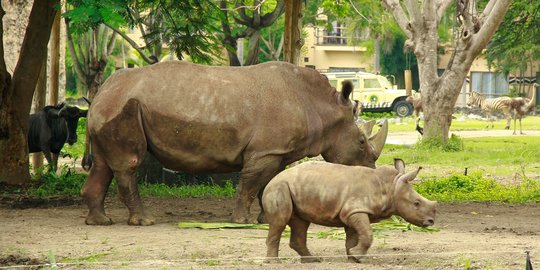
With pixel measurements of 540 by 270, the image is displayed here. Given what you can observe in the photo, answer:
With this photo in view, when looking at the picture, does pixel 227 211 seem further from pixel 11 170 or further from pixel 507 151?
pixel 507 151

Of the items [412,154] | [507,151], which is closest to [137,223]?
[412,154]

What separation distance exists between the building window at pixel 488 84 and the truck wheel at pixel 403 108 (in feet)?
57.3

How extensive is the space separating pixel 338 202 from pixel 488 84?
5929cm

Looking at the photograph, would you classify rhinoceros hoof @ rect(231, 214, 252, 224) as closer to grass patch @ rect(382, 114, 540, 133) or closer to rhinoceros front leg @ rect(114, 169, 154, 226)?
rhinoceros front leg @ rect(114, 169, 154, 226)

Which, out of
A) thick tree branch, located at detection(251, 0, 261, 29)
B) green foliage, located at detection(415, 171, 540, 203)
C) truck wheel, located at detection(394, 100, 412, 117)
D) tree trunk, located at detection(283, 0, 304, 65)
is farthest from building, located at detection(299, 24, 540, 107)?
green foliage, located at detection(415, 171, 540, 203)

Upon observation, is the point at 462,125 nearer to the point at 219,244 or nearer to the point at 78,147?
the point at 78,147

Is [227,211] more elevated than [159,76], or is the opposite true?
[159,76]

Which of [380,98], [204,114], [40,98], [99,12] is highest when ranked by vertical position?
[99,12]

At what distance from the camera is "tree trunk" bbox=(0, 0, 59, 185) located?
49.4ft

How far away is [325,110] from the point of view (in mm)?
12641

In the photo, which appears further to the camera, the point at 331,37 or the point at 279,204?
the point at 331,37

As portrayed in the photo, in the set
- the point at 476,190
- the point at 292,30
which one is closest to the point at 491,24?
the point at 292,30

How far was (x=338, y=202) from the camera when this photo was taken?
8.90 m

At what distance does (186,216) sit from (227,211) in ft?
2.38
